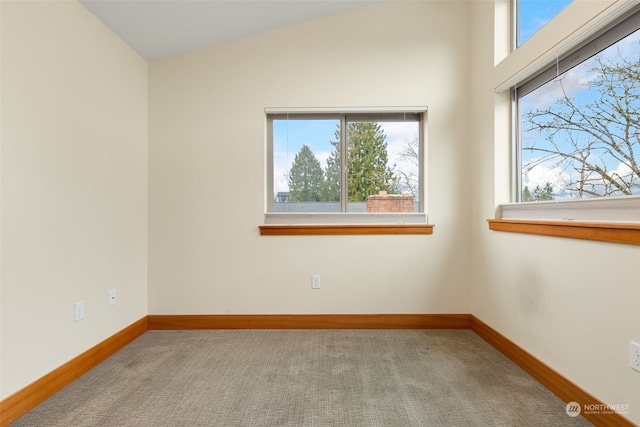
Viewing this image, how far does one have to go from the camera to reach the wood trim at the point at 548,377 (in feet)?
4.95

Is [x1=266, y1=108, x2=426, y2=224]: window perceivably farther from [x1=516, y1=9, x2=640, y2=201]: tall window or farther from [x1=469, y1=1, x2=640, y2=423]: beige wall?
[x1=516, y1=9, x2=640, y2=201]: tall window

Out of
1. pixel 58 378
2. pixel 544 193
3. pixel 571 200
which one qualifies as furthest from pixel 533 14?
pixel 58 378

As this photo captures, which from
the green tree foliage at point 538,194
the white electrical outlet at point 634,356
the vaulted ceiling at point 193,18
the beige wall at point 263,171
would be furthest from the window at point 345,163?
the white electrical outlet at point 634,356

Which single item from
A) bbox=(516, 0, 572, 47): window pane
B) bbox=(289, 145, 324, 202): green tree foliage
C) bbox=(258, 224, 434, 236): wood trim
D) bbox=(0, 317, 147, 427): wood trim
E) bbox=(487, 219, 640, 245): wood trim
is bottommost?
bbox=(0, 317, 147, 427): wood trim

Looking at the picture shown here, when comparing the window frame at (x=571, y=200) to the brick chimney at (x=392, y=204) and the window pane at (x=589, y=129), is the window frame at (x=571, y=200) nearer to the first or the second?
the window pane at (x=589, y=129)

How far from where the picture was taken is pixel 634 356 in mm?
1386

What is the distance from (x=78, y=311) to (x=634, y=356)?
2.81 m

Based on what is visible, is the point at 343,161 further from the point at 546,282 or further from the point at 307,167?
the point at 546,282

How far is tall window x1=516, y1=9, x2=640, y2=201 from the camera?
1.57 meters

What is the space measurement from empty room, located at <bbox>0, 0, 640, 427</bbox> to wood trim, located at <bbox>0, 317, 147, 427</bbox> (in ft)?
0.05

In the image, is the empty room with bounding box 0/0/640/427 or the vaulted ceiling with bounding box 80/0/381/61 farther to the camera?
the vaulted ceiling with bounding box 80/0/381/61

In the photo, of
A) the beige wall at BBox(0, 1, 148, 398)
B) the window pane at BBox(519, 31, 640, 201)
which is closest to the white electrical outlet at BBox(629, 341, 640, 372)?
the window pane at BBox(519, 31, 640, 201)

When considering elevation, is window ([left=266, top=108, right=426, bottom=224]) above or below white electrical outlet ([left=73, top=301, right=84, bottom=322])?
above

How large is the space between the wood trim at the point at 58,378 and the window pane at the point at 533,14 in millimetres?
3448
